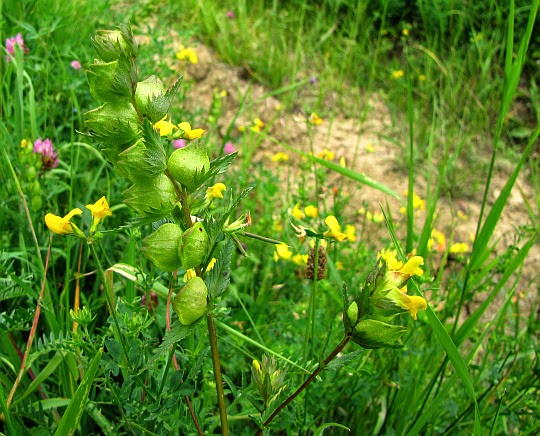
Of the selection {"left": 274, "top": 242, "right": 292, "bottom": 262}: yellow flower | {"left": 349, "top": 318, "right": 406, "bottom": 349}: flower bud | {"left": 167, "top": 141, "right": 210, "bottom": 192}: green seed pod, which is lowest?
{"left": 274, "top": 242, "right": 292, "bottom": 262}: yellow flower

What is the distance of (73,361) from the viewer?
112 centimetres

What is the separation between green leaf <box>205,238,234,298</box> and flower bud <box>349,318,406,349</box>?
183 mm

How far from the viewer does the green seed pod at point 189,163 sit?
2.30 feet

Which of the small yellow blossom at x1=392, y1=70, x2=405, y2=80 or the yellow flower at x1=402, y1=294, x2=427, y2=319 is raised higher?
the yellow flower at x1=402, y1=294, x2=427, y2=319

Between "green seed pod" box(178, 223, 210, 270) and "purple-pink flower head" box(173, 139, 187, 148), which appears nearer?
"green seed pod" box(178, 223, 210, 270)

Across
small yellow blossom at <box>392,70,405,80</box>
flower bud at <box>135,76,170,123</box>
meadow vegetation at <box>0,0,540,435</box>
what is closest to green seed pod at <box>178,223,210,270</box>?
meadow vegetation at <box>0,0,540,435</box>

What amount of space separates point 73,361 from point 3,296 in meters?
0.19

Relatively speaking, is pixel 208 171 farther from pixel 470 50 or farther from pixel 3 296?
pixel 470 50

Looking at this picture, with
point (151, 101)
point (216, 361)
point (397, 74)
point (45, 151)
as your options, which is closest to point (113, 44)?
point (151, 101)

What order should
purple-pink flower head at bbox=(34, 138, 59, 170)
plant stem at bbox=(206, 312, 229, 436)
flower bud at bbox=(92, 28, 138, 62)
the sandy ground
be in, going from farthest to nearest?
the sandy ground → purple-pink flower head at bbox=(34, 138, 59, 170) → plant stem at bbox=(206, 312, 229, 436) → flower bud at bbox=(92, 28, 138, 62)

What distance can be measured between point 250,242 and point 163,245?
128cm

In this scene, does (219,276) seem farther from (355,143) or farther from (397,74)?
(397,74)

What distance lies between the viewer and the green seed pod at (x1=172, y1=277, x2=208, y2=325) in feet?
2.30

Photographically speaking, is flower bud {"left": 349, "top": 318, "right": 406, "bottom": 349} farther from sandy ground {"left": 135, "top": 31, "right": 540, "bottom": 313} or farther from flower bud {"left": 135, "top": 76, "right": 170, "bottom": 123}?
sandy ground {"left": 135, "top": 31, "right": 540, "bottom": 313}
